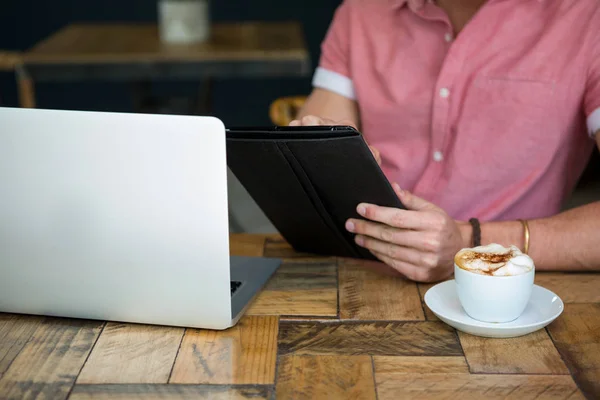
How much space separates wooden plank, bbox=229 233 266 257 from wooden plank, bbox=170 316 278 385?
0.93 ft

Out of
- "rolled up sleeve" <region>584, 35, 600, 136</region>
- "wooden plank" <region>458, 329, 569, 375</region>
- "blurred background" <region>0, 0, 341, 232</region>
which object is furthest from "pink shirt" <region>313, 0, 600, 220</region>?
"blurred background" <region>0, 0, 341, 232</region>

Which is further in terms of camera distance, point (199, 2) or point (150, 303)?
point (199, 2)

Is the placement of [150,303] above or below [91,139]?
below

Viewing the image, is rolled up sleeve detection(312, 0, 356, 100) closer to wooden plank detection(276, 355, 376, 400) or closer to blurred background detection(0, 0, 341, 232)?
wooden plank detection(276, 355, 376, 400)

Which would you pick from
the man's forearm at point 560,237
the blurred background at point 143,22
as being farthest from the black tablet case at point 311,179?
the blurred background at point 143,22

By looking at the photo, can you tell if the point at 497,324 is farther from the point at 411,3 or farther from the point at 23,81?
the point at 23,81

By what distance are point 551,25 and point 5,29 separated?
4.09 m

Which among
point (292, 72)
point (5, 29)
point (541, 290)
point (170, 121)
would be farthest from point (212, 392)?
point (5, 29)

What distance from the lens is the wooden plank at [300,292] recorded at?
3.67ft

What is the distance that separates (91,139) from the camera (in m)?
0.95

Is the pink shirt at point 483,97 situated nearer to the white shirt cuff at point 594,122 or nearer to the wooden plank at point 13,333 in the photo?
the white shirt cuff at point 594,122

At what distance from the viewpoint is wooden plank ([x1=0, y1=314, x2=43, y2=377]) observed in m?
0.99

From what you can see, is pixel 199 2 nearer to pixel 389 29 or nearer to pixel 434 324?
pixel 389 29

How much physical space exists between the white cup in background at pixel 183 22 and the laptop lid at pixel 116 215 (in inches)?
88.1
